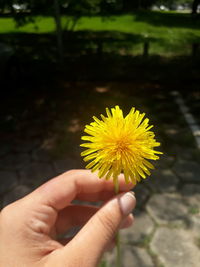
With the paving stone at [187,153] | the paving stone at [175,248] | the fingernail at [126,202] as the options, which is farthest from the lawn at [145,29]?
the fingernail at [126,202]

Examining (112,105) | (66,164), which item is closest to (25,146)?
(66,164)

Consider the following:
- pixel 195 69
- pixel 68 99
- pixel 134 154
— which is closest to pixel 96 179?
pixel 134 154

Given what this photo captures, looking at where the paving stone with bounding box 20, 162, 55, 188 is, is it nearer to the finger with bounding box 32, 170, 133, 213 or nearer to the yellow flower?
the finger with bounding box 32, 170, 133, 213

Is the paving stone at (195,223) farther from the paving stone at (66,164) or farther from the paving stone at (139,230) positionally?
the paving stone at (66,164)

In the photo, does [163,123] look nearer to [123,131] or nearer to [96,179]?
[96,179]

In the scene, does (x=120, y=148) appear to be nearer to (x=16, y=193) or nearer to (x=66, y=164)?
Answer: (x=16, y=193)

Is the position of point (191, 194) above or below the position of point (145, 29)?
below

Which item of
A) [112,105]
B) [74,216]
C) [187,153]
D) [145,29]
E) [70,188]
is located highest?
[70,188]
